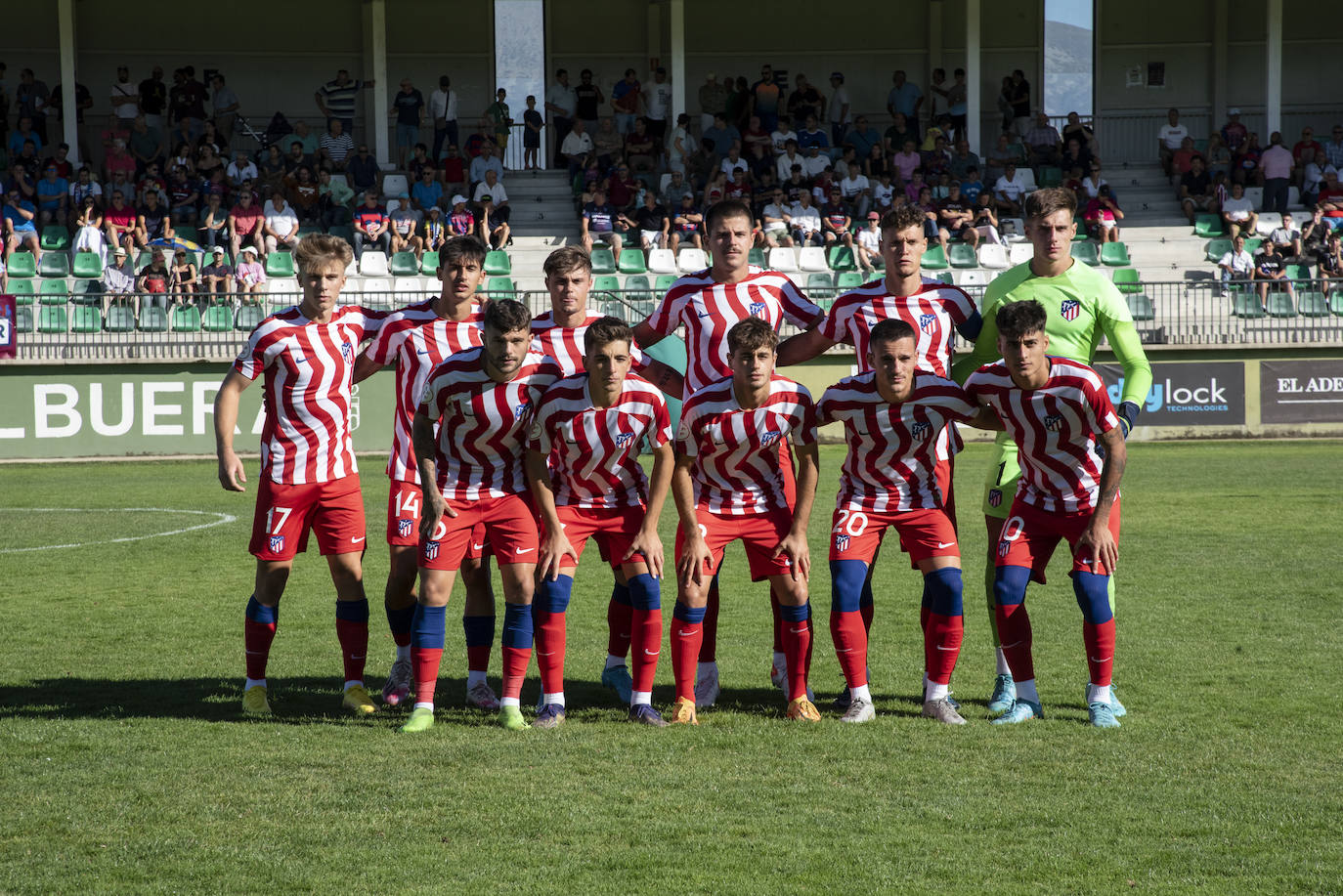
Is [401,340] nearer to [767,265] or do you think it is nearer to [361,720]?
[361,720]

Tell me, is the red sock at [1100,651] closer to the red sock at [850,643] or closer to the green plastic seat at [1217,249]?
the red sock at [850,643]

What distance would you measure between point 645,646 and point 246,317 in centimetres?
1572

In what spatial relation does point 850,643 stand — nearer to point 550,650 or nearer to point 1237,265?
point 550,650

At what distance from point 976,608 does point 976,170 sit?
19507mm

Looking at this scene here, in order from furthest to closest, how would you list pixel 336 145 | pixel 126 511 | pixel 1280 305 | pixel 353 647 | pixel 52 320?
pixel 336 145 < pixel 1280 305 < pixel 52 320 < pixel 126 511 < pixel 353 647

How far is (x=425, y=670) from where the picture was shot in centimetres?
559

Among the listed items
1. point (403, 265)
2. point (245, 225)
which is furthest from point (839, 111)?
point (245, 225)

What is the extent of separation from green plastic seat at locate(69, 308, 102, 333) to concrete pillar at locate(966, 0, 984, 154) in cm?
1743

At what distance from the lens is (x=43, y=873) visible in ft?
12.6

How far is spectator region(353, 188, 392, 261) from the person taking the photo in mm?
23984

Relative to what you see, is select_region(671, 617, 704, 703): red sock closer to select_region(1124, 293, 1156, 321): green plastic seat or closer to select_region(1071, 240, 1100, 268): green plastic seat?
select_region(1124, 293, 1156, 321): green plastic seat

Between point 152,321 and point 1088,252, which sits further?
point 1088,252

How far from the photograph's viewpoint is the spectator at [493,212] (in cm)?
2436

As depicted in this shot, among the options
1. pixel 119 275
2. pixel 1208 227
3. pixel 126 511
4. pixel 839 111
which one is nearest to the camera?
pixel 126 511
